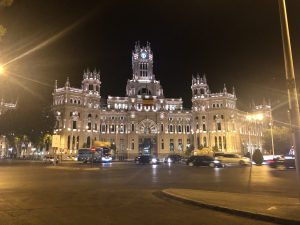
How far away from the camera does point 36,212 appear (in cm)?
951

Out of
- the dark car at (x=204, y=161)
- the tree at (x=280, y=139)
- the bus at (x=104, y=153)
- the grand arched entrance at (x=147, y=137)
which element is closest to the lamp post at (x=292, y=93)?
the dark car at (x=204, y=161)

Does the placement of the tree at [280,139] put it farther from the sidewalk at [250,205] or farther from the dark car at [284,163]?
the sidewalk at [250,205]

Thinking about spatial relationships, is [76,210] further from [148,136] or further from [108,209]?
[148,136]

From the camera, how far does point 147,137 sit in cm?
11569

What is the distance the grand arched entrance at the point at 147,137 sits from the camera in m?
115

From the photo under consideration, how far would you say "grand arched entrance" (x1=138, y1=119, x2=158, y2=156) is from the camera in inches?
4540

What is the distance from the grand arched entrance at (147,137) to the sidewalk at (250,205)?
102420 mm

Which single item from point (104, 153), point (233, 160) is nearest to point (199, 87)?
point (104, 153)

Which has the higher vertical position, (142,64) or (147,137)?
(142,64)

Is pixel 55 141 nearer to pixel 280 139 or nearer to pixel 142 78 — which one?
pixel 280 139

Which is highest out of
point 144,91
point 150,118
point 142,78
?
point 142,78

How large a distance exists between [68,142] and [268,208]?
92861mm

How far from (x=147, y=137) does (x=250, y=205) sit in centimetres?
10597

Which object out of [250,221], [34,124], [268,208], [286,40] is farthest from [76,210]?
[34,124]
